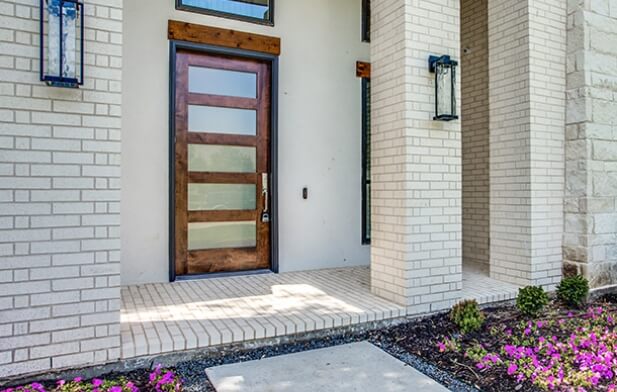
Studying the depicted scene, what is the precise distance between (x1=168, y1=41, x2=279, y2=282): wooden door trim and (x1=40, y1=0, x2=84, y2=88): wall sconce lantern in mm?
1811

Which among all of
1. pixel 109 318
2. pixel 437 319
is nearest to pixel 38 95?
pixel 109 318

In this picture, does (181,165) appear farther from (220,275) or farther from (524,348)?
(524,348)

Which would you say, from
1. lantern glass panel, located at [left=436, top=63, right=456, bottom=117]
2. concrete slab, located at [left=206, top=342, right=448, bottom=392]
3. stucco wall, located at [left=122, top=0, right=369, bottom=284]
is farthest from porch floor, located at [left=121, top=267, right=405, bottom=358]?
lantern glass panel, located at [left=436, top=63, right=456, bottom=117]

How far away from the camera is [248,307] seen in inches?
126

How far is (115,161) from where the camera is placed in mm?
2338

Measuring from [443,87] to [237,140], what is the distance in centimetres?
210

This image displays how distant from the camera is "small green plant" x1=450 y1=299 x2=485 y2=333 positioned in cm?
299

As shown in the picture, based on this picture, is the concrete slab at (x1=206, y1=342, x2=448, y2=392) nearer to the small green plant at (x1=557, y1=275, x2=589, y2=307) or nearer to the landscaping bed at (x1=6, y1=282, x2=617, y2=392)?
the landscaping bed at (x1=6, y1=282, x2=617, y2=392)

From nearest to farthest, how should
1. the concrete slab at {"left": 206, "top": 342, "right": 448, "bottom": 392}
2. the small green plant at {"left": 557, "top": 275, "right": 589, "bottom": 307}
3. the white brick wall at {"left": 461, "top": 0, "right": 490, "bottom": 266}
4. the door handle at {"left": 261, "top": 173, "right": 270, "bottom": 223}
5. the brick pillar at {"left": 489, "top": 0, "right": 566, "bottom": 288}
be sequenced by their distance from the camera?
the concrete slab at {"left": 206, "top": 342, "right": 448, "bottom": 392}
the small green plant at {"left": 557, "top": 275, "right": 589, "bottom": 307}
the brick pillar at {"left": 489, "top": 0, "right": 566, "bottom": 288}
the door handle at {"left": 261, "top": 173, "right": 270, "bottom": 223}
the white brick wall at {"left": 461, "top": 0, "right": 490, "bottom": 266}

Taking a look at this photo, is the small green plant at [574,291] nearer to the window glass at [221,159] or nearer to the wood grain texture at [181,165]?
the window glass at [221,159]

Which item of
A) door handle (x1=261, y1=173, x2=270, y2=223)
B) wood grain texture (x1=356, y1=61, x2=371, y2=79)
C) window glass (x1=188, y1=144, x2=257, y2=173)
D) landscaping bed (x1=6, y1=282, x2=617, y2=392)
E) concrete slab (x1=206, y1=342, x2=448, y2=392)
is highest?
wood grain texture (x1=356, y1=61, x2=371, y2=79)

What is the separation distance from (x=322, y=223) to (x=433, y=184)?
5.52 ft

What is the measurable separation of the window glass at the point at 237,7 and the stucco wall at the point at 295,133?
0.08m

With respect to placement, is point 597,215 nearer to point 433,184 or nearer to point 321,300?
point 433,184
